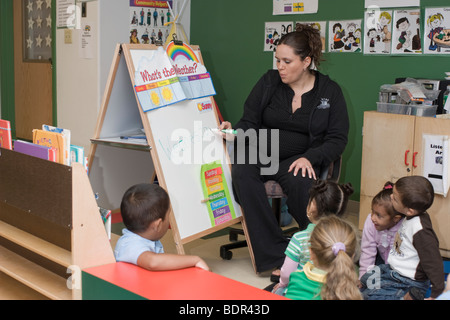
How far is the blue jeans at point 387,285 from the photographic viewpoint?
2109mm

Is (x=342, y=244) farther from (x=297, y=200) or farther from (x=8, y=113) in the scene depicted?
(x=8, y=113)

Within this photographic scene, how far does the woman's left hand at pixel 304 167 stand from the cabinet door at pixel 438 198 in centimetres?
78

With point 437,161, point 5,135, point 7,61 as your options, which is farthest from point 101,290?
point 7,61

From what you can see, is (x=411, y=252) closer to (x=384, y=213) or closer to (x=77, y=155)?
(x=384, y=213)

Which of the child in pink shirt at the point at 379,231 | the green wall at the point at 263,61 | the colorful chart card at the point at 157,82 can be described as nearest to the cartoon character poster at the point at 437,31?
the green wall at the point at 263,61

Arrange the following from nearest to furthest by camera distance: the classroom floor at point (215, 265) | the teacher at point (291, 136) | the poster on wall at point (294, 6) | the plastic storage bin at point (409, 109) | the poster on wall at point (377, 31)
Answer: the classroom floor at point (215, 265) → the teacher at point (291, 136) → the plastic storage bin at point (409, 109) → the poster on wall at point (377, 31) → the poster on wall at point (294, 6)

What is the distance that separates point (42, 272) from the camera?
2357mm

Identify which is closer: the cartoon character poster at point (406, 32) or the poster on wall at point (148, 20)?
the cartoon character poster at point (406, 32)

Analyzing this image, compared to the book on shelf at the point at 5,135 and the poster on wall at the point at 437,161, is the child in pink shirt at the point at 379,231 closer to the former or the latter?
the poster on wall at the point at 437,161

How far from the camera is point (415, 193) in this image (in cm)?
212

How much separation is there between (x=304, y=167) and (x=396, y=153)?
0.80 m

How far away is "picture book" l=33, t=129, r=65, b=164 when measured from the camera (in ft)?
6.89
